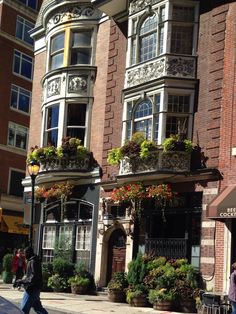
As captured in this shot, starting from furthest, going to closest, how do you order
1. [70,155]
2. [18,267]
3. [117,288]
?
[18,267], [70,155], [117,288]

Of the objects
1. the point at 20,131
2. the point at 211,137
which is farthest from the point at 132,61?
the point at 20,131

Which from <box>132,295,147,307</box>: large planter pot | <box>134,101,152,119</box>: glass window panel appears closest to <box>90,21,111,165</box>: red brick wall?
<box>134,101,152,119</box>: glass window panel

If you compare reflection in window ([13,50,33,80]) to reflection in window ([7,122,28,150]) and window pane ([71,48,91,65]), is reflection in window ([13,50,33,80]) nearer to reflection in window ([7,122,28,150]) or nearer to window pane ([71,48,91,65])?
reflection in window ([7,122,28,150])

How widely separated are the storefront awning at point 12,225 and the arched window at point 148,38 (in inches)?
790

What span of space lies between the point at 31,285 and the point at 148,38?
13171 millimetres

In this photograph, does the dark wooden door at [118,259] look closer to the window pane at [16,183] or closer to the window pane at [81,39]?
the window pane at [81,39]

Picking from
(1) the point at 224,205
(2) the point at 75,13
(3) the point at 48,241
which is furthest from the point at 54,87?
(1) the point at 224,205

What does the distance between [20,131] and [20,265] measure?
20.5 m

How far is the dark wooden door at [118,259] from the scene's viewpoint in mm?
22266

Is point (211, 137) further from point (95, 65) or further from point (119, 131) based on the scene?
point (95, 65)

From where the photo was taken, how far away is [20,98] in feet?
143

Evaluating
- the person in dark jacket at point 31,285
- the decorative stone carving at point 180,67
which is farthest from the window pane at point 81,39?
the person in dark jacket at point 31,285

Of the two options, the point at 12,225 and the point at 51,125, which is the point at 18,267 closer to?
the point at 51,125

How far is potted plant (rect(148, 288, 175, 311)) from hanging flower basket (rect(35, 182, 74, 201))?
7499 millimetres
